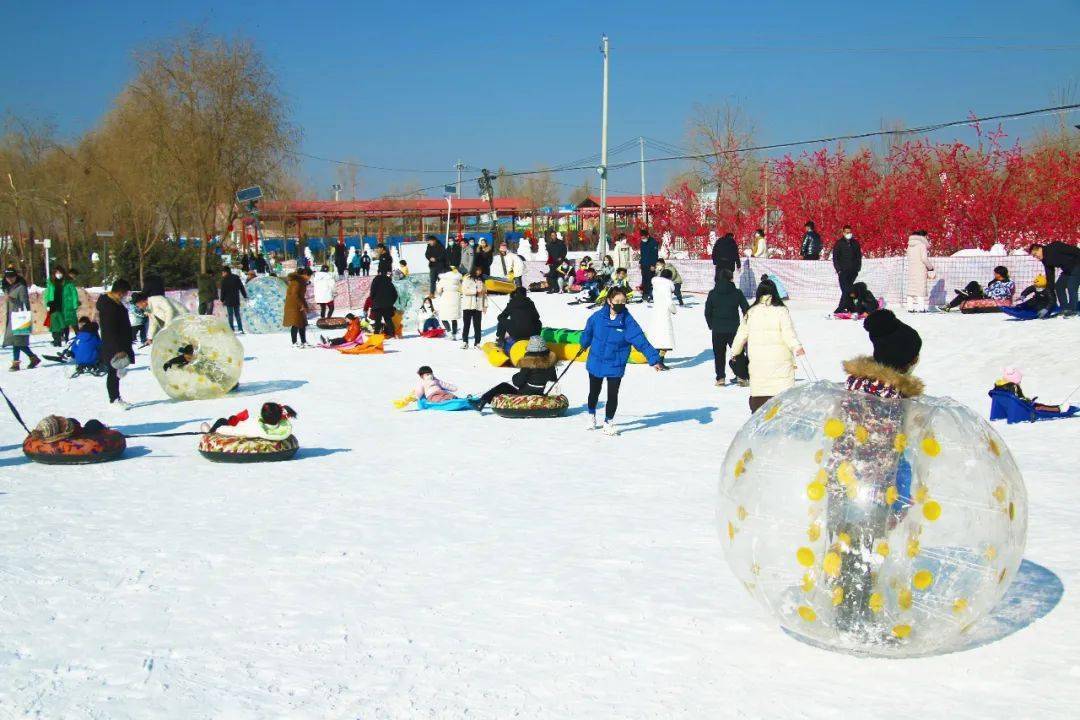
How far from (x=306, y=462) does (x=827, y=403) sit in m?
6.89

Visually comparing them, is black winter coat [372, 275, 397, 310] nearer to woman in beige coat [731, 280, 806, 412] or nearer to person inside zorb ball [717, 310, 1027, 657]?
woman in beige coat [731, 280, 806, 412]

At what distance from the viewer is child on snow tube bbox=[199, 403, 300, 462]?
10938 millimetres

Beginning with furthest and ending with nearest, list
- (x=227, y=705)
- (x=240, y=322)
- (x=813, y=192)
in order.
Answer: (x=813, y=192) → (x=240, y=322) → (x=227, y=705)

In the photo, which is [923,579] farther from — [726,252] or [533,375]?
[726,252]

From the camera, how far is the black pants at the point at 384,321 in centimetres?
2275

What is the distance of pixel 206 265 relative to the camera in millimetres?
42000

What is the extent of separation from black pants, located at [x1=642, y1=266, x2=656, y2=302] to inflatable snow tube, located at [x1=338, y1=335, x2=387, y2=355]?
7.78 metres

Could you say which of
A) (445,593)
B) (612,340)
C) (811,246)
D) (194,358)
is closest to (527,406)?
(612,340)

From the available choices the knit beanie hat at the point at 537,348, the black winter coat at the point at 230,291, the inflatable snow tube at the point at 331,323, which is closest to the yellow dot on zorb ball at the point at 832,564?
the knit beanie hat at the point at 537,348

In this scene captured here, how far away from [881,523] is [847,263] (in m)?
18.3

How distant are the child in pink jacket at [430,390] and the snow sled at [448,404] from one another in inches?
1.8

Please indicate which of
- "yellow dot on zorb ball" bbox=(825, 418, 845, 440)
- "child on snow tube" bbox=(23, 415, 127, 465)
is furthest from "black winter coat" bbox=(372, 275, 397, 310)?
"yellow dot on zorb ball" bbox=(825, 418, 845, 440)

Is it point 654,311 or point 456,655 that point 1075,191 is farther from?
point 456,655

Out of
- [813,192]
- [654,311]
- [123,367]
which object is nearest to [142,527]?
[123,367]
